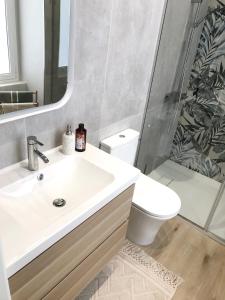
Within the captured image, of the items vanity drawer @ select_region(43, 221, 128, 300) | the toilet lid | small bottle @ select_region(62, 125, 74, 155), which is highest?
small bottle @ select_region(62, 125, 74, 155)

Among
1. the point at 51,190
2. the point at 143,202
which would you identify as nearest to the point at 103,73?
the point at 51,190

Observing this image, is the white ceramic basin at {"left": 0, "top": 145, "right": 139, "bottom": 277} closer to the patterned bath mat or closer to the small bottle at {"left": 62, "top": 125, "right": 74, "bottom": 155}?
the small bottle at {"left": 62, "top": 125, "right": 74, "bottom": 155}

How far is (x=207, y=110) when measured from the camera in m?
2.46

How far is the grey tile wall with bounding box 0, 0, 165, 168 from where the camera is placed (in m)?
1.16

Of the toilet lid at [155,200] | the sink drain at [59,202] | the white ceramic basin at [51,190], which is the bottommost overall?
the toilet lid at [155,200]

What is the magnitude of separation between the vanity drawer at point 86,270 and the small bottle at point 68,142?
52 centimetres

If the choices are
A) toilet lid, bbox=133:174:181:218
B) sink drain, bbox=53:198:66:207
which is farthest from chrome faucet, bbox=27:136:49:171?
toilet lid, bbox=133:174:181:218

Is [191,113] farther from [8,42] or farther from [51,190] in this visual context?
[8,42]

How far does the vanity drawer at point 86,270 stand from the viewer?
1.06m

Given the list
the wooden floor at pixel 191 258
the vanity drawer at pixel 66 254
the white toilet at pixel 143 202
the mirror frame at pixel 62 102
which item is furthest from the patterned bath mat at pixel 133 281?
the mirror frame at pixel 62 102

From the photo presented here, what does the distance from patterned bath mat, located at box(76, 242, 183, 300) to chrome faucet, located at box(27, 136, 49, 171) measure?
3.09 feet

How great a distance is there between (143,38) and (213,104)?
1168mm

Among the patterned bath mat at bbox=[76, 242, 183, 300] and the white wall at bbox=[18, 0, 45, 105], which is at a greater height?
the white wall at bbox=[18, 0, 45, 105]

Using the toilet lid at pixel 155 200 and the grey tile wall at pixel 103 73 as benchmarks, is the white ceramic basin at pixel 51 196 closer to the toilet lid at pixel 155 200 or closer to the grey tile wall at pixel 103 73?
the grey tile wall at pixel 103 73
